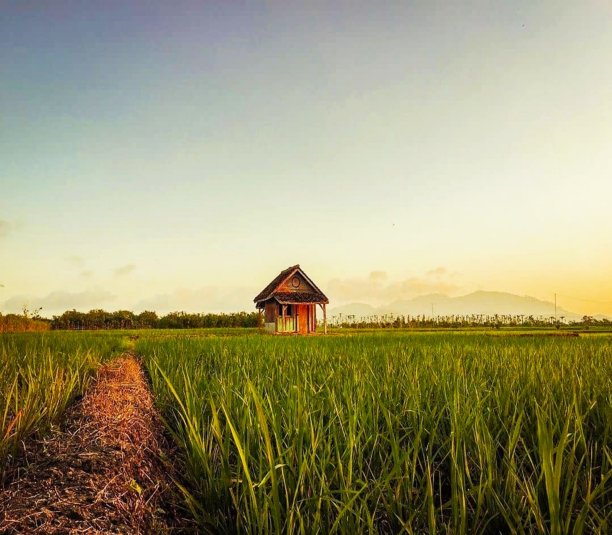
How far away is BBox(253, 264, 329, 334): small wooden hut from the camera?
30.0 m

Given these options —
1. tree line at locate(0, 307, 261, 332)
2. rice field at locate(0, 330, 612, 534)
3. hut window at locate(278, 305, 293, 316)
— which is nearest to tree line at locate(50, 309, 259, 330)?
tree line at locate(0, 307, 261, 332)

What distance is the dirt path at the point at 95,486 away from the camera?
57.9 inches

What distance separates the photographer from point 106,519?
1513 mm

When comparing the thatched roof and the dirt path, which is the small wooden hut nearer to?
the thatched roof

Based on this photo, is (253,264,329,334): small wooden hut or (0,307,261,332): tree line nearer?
(253,264,329,334): small wooden hut

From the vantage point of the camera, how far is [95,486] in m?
1.65

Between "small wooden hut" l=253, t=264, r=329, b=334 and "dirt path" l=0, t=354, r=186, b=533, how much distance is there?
26993 mm

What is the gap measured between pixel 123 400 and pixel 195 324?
44.7 m

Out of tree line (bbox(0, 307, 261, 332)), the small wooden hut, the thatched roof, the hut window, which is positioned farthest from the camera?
tree line (bbox(0, 307, 261, 332))

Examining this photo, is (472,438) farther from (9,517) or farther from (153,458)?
(9,517)

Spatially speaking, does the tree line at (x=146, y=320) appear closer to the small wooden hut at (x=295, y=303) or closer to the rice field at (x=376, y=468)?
the small wooden hut at (x=295, y=303)

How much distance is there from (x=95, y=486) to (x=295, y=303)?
28.0 m

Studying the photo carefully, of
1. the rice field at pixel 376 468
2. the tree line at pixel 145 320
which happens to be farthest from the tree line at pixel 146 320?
the rice field at pixel 376 468

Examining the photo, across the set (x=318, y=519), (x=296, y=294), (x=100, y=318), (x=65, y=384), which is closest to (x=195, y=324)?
(x=100, y=318)
